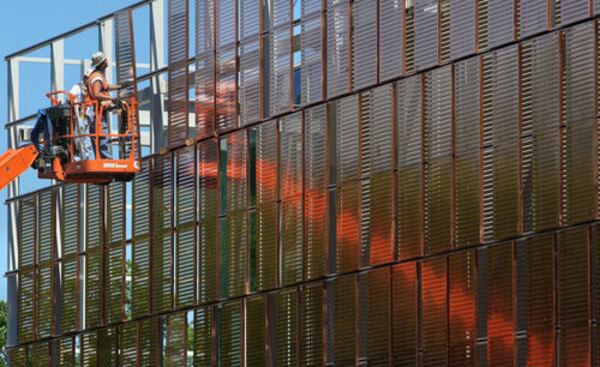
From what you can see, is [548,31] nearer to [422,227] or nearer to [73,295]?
[422,227]

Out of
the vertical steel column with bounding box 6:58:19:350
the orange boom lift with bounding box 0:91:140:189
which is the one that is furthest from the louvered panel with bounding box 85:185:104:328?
the orange boom lift with bounding box 0:91:140:189

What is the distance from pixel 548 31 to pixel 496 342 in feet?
20.9

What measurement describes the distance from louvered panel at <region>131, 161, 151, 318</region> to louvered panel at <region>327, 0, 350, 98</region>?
831 centimetres

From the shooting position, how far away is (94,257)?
57.7 meters

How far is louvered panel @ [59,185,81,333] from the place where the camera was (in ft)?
191

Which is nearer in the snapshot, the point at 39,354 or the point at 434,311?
the point at 434,311

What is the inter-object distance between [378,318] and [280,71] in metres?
7.24

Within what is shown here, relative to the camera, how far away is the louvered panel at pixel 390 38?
154 feet

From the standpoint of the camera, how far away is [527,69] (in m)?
43.3

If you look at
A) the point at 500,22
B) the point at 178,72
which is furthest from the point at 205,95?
the point at 500,22

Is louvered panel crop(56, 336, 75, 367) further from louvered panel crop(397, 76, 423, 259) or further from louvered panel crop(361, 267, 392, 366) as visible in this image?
louvered panel crop(397, 76, 423, 259)

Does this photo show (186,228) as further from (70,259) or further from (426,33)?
(426,33)

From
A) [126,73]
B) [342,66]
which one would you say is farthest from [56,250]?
[342,66]

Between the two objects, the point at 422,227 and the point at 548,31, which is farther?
the point at 422,227
